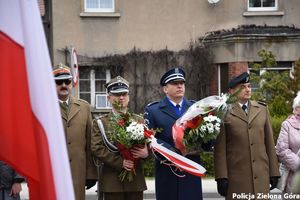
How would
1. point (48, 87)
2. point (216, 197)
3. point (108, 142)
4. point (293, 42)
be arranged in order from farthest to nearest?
point (293, 42)
point (216, 197)
point (108, 142)
point (48, 87)

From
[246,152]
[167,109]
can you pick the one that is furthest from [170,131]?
[246,152]

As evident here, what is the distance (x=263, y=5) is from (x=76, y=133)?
17252 millimetres

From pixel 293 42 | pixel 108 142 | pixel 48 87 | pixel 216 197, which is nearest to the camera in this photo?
pixel 48 87

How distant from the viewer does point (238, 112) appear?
724 centimetres

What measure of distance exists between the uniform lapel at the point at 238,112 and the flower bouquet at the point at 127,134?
0.93m

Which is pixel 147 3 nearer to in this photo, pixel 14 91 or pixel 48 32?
pixel 48 32

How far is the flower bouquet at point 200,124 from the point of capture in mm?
6609

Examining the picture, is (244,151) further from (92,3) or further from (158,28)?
(92,3)

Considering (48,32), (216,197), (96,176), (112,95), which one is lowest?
(216,197)

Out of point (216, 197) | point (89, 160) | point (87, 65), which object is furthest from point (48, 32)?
point (89, 160)

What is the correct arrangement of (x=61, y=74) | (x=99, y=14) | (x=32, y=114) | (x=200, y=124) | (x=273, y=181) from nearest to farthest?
(x=32, y=114), (x=200, y=124), (x=61, y=74), (x=273, y=181), (x=99, y=14)

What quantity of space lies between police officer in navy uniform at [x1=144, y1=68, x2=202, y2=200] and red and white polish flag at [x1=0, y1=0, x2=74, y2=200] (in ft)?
11.8

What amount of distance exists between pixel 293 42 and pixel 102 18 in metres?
6.06

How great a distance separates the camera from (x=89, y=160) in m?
7.31
